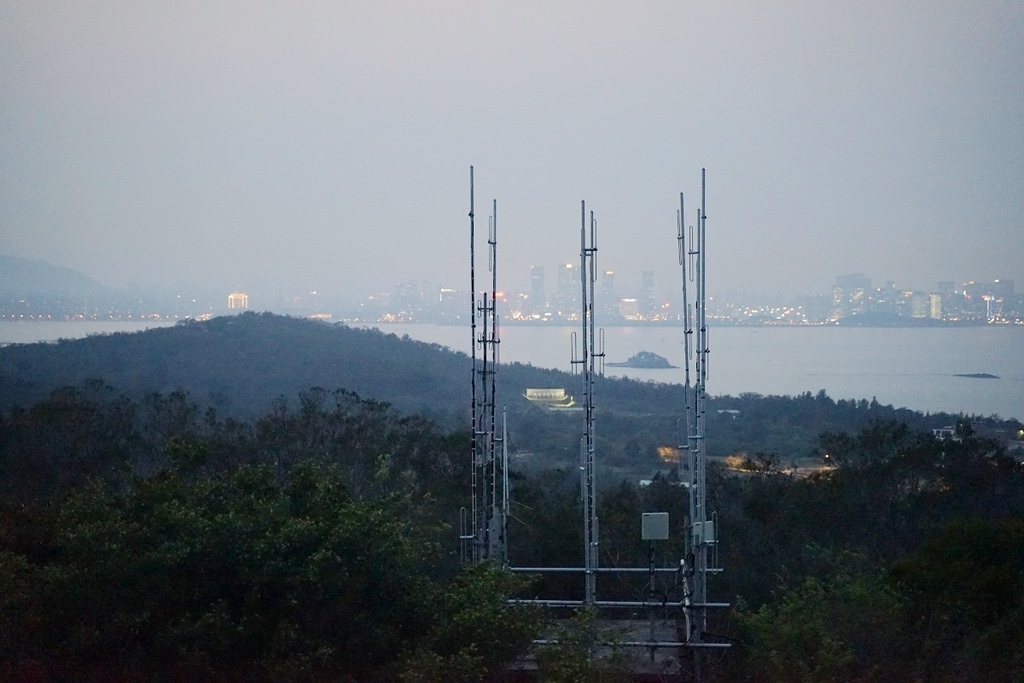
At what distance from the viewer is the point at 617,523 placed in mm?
11438

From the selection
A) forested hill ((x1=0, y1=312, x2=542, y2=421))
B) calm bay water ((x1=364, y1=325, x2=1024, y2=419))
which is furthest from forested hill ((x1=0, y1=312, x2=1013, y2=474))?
calm bay water ((x1=364, y1=325, x2=1024, y2=419))

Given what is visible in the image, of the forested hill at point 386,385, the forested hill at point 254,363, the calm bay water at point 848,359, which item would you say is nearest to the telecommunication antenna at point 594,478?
the forested hill at point 386,385

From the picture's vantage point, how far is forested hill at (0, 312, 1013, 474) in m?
19.2

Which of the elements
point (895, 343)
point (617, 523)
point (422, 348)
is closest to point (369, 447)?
point (617, 523)

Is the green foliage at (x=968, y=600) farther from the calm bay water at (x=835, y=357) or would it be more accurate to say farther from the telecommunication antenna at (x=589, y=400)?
the calm bay water at (x=835, y=357)

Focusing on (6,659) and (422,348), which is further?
(422,348)

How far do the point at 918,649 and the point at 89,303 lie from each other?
21.7 meters

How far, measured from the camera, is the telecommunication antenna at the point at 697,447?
7281mm

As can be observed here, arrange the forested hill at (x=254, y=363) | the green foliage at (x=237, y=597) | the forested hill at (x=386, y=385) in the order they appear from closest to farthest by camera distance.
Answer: the green foliage at (x=237, y=597) → the forested hill at (x=386, y=385) → the forested hill at (x=254, y=363)

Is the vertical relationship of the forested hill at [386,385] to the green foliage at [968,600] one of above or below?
above

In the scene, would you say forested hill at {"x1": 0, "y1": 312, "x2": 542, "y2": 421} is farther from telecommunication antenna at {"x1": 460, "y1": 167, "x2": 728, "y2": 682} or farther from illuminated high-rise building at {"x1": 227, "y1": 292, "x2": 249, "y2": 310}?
telecommunication antenna at {"x1": 460, "y1": 167, "x2": 728, "y2": 682}

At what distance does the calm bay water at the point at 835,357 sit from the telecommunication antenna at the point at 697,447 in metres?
6.98

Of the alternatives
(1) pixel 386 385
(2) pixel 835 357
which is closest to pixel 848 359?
(2) pixel 835 357

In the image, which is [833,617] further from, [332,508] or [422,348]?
[422,348]
